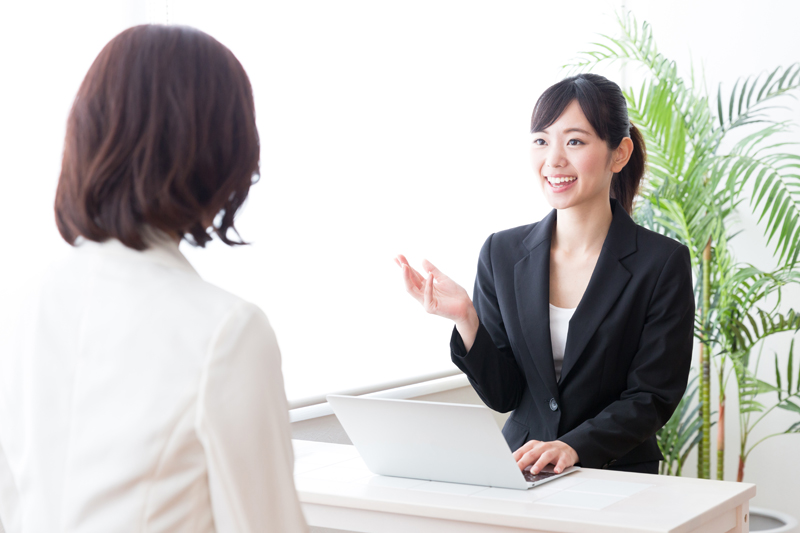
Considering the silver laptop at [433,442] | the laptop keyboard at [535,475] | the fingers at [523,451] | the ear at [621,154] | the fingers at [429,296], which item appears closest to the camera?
the silver laptop at [433,442]

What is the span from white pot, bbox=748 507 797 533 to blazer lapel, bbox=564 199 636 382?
5.70 ft

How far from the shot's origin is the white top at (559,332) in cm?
202

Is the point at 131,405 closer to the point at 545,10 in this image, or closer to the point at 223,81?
the point at 223,81

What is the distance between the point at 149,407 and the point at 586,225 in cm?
150

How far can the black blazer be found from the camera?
6.22 ft

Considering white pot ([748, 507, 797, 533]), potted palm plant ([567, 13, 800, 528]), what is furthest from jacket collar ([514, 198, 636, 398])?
white pot ([748, 507, 797, 533])

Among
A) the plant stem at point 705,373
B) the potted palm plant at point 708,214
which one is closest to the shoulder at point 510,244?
the potted palm plant at point 708,214

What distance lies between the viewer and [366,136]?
3125 millimetres

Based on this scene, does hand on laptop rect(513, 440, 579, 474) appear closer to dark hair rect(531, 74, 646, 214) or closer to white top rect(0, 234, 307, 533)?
dark hair rect(531, 74, 646, 214)

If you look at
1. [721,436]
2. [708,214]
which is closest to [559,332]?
[708,214]

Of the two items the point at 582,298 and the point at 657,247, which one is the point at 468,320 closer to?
the point at 582,298

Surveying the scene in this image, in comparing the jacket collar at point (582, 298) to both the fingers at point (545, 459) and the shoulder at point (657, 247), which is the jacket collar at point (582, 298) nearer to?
the shoulder at point (657, 247)

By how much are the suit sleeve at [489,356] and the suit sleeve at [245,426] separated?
1.12m

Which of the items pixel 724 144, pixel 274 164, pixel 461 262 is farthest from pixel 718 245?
pixel 274 164
